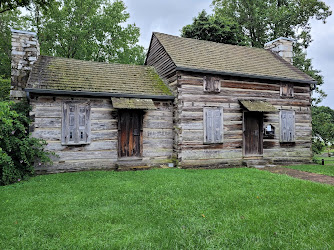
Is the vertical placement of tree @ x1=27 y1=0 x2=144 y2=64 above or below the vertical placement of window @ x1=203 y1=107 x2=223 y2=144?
above

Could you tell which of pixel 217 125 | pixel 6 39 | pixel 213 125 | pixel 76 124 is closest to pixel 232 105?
pixel 217 125

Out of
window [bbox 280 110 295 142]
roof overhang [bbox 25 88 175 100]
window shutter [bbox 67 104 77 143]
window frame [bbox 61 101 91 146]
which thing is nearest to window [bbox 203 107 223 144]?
roof overhang [bbox 25 88 175 100]

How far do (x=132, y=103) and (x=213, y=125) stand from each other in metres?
4.01

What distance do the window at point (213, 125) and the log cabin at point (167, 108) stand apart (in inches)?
1.9

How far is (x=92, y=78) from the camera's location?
10102 mm

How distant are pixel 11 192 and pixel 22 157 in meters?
1.59

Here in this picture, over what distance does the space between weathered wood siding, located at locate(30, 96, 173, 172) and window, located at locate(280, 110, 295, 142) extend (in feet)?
20.3

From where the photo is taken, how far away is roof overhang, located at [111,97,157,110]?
8945mm

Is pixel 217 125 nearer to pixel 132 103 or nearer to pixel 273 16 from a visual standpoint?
pixel 132 103

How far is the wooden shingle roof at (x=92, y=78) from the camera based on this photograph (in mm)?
8960

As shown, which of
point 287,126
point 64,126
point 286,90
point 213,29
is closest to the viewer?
point 64,126

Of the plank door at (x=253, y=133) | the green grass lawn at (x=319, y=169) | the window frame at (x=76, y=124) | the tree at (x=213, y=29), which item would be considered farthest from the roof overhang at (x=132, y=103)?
the tree at (x=213, y=29)

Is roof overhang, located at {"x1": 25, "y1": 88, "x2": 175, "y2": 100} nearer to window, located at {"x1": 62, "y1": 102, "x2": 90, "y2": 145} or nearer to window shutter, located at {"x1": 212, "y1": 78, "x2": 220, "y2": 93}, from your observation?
window, located at {"x1": 62, "y1": 102, "x2": 90, "y2": 145}

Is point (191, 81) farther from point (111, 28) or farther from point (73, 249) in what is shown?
point (111, 28)
